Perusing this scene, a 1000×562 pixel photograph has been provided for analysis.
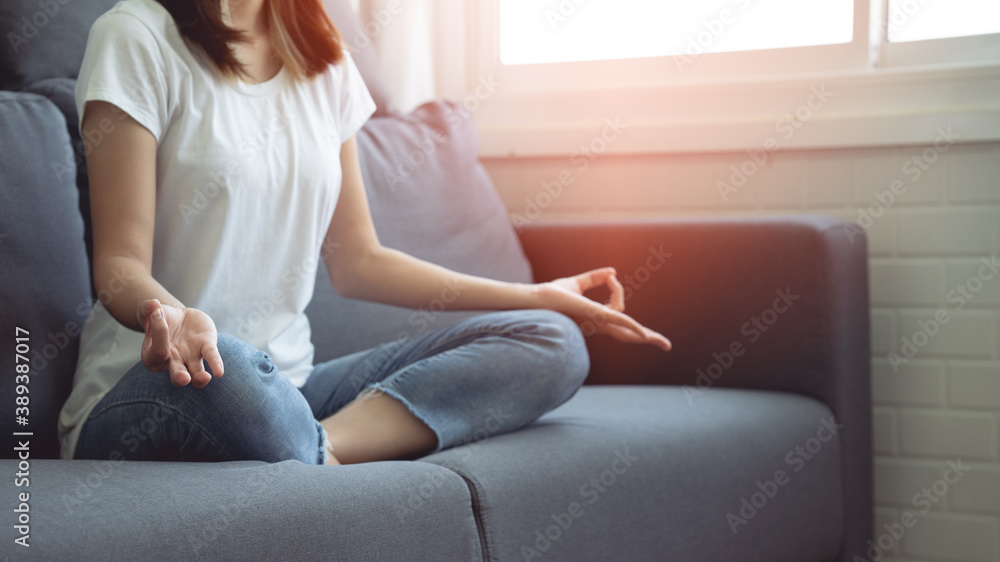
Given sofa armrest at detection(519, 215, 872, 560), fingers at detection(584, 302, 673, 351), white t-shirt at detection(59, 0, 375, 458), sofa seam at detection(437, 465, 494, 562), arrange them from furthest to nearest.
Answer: sofa armrest at detection(519, 215, 872, 560), fingers at detection(584, 302, 673, 351), white t-shirt at detection(59, 0, 375, 458), sofa seam at detection(437, 465, 494, 562)

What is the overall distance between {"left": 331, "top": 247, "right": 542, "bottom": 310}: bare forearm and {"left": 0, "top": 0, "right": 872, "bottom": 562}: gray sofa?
0.49 ft

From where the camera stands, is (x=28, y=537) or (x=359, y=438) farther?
(x=359, y=438)

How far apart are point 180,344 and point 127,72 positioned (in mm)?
356

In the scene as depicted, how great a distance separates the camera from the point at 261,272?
1046mm

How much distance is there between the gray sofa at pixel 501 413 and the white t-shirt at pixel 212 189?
81mm

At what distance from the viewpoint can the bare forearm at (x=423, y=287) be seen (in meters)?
1.17

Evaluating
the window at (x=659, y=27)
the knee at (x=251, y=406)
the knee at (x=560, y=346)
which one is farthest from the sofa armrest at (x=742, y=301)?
the knee at (x=251, y=406)

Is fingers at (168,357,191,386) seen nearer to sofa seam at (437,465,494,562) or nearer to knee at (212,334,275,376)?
knee at (212,334,275,376)

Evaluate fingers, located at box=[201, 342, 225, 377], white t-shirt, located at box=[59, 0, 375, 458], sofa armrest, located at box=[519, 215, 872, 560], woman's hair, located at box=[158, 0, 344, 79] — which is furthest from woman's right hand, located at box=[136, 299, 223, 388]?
sofa armrest, located at box=[519, 215, 872, 560]

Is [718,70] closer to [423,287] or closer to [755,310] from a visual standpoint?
[755,310]

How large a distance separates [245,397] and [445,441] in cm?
27

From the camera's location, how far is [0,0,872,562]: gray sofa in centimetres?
71

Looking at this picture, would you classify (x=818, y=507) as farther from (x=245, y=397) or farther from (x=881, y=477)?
(x=245, y=397)

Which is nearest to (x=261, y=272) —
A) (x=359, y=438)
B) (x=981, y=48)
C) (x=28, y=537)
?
(x=359, y=438)
